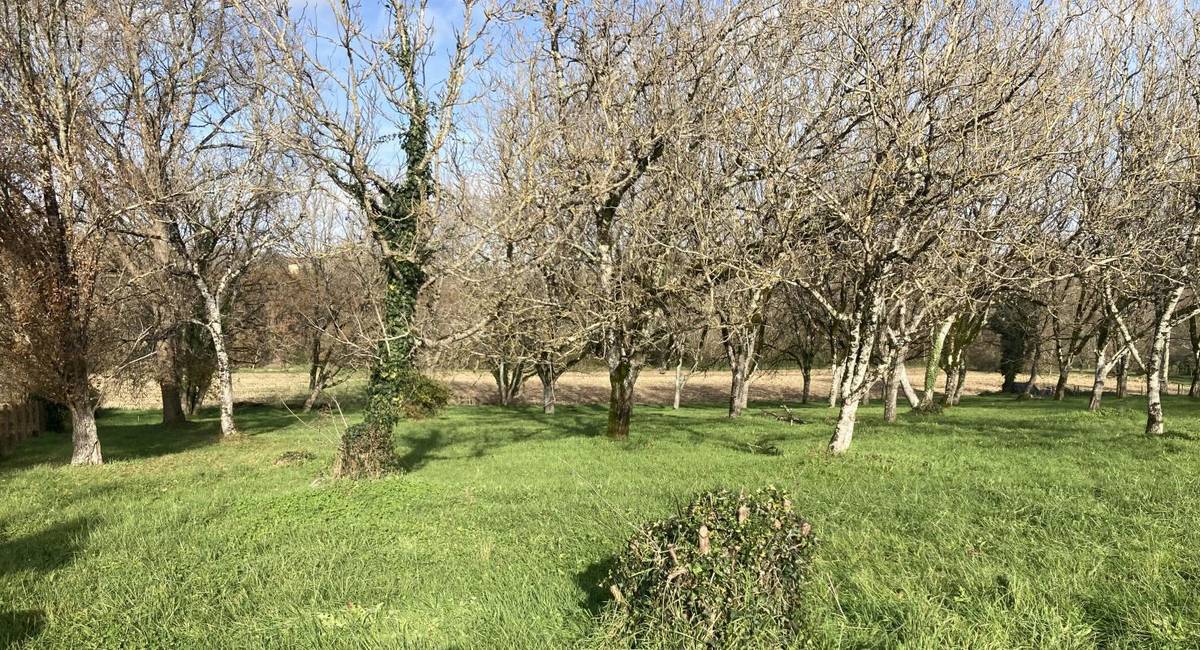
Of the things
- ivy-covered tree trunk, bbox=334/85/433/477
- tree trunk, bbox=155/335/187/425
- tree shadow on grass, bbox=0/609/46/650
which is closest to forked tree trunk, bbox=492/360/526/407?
tree trunk, bbox=155/335/187/425

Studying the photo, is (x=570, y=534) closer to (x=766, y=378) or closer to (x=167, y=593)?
(x=167, y=593)

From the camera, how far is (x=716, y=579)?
3627mm

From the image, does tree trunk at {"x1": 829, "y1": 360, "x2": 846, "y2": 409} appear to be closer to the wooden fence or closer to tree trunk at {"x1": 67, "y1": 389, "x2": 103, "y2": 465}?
tree trunk at {"x1": 67, "y1": 389, "x2": 103, "y2": 465}

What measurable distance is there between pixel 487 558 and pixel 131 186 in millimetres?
14589

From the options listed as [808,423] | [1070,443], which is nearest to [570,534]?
[1070,443]

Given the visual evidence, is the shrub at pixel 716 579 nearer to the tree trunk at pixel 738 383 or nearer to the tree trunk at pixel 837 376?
the tree trunk at pixel 738 383

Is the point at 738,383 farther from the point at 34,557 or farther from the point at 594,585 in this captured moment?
the point at 34,557

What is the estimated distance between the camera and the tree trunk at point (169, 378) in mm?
18645

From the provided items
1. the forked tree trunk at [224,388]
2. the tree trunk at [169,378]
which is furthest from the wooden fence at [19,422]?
the forked tree trunk at [224,388]

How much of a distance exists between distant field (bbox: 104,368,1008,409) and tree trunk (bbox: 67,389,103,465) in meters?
14.6

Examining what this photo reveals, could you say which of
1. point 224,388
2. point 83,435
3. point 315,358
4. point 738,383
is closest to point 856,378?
point 738,383

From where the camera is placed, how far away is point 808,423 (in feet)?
56.7

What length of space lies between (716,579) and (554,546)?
9.24 feet

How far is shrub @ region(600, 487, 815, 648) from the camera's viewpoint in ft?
11.8
